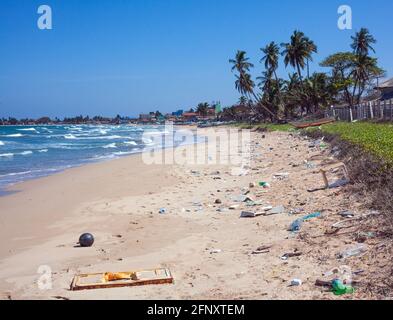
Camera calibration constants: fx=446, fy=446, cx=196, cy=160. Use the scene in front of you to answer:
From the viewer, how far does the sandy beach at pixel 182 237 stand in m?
5.07

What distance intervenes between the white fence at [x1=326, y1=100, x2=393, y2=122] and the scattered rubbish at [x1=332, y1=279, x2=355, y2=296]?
1929 centimetres

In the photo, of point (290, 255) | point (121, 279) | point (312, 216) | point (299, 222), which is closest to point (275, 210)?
point (312, 216)

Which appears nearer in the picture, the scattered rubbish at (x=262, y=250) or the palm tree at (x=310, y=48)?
the scattered rubbish at (x=262, y=250)

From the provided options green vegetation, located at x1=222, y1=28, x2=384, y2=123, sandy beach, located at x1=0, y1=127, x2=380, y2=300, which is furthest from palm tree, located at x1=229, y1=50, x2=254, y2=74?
sandy beach, located at x1=0, y1=127, x2=380, y2=300

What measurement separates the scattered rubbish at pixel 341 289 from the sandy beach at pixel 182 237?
9 cm

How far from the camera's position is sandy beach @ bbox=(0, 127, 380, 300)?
5070 mm

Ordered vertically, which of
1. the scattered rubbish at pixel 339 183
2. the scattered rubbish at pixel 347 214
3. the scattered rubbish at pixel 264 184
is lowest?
the scattered rubbish at pixel 264 184

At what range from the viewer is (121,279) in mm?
5332

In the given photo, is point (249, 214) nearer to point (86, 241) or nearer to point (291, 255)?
point (291, 255)

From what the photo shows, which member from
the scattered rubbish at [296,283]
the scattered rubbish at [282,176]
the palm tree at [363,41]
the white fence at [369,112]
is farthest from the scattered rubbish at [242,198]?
the palm tree at [363,41]

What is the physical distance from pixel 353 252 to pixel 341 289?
99 centimetres

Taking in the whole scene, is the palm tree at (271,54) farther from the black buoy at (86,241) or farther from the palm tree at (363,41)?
the black buoy at (86,241)

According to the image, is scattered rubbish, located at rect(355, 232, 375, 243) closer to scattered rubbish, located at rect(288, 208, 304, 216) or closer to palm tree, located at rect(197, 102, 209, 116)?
scattered rubbish, located at rect(288, 208, 304, 216)
